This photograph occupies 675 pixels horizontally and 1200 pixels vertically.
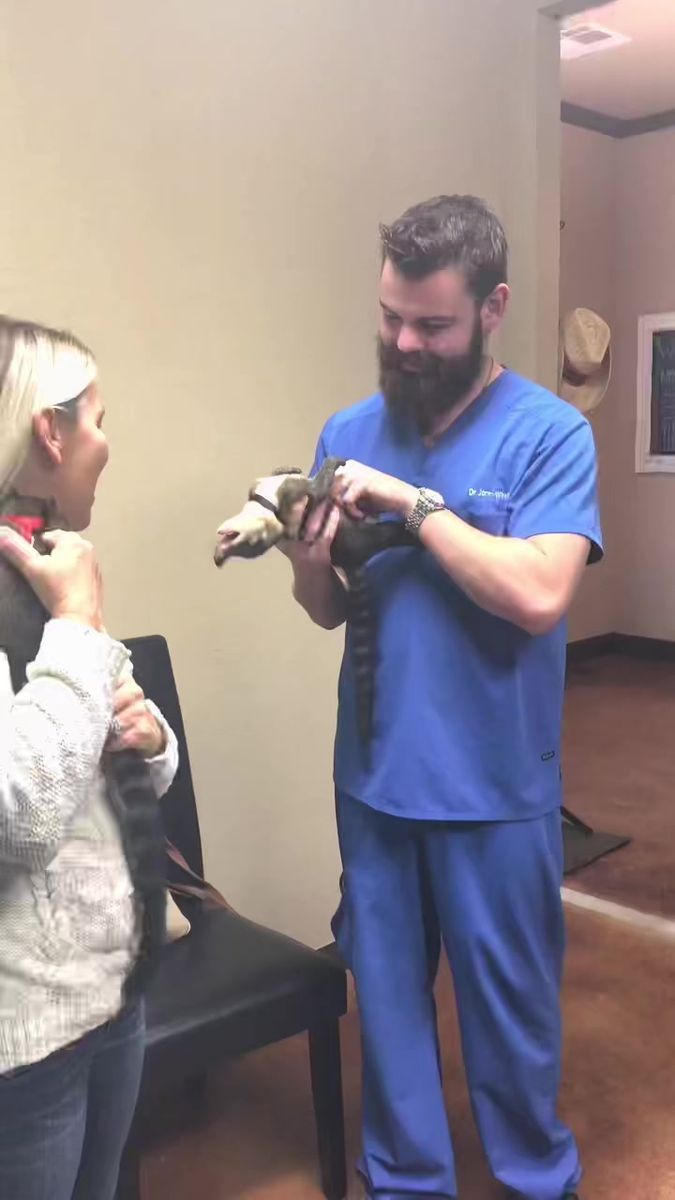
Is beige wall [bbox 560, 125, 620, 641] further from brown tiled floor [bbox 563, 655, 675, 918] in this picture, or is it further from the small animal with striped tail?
the small animal with striped tail

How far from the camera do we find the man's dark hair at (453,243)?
143cm

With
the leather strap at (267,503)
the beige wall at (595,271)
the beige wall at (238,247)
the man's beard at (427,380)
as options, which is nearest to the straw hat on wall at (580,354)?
the beige wall at (238,247)

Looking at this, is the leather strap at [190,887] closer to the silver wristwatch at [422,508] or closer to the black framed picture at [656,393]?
the silver wristwatch at [422,508]

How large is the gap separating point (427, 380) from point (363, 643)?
387mm

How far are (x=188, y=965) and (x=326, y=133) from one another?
5.39 feet

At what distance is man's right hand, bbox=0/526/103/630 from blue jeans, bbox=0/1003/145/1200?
14.4 inches

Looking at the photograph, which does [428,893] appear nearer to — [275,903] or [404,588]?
[404,588]

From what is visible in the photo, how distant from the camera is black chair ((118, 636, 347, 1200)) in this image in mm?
1521

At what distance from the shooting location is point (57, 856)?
2.89 feet

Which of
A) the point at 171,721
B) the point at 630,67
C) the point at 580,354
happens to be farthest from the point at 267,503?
the point at 630,67

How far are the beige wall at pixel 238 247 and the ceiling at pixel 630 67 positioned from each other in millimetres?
1540

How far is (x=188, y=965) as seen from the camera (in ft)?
5.38

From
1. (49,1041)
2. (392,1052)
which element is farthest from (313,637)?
(49,1041)

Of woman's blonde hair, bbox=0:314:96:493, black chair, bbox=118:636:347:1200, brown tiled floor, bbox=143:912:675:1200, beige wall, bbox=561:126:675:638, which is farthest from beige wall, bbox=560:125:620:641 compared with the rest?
woman's blonde hair, bbox=0:314:96:493
